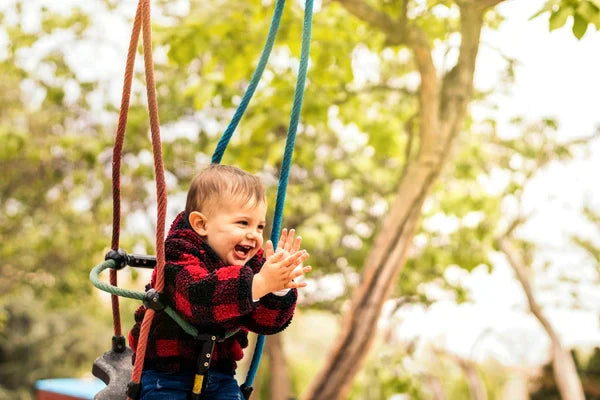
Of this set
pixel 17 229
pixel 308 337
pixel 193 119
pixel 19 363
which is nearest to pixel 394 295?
pixel 193 119

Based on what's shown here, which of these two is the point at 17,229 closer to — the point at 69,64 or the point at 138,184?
the point at 138,184

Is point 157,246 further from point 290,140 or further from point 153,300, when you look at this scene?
point 290,140

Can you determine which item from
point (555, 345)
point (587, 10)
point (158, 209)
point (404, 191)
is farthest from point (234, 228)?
point (555, 345)

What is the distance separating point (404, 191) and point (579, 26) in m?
2.54

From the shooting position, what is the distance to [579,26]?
324 cm

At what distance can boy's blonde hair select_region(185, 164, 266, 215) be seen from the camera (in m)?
2.03

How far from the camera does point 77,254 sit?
39.7 feet

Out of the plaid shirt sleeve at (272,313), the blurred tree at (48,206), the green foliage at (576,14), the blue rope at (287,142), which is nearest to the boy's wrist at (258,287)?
the plaid shirt sleeve at (272,313)

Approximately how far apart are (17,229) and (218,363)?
10.8m

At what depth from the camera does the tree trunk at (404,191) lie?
5328 mm

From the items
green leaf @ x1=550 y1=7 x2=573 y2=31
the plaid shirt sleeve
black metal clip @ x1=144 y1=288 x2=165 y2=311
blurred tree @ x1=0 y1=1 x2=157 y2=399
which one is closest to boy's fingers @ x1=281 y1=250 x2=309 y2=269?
the plaid shirt sleeve

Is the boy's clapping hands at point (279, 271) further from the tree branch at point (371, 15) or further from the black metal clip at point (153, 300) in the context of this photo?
the tree branch at point (371, 15)

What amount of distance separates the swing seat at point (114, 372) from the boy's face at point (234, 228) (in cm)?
55

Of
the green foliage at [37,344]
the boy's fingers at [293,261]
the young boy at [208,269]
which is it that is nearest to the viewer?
the boy's fingers at [293,261]
